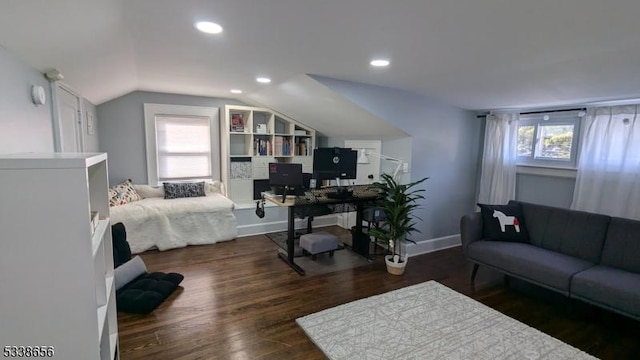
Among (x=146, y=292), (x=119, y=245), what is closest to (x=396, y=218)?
(x=146, y=292)

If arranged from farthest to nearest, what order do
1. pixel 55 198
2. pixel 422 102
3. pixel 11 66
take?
pixel 422 102 → pixel 11 66 → pixel 55 198

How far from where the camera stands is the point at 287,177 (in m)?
3.64

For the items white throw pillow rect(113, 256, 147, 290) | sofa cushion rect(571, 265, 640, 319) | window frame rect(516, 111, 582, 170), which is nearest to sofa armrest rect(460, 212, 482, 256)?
sofa cushion rect(571, 265, 640, 319)

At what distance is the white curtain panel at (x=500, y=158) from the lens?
4016 mm

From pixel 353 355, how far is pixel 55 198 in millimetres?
1944

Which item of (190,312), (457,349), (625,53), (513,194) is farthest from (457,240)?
(190,312)

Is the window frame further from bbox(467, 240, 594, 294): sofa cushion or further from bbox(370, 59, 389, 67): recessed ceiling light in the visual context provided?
bbox(370, 59, 389, 67): recessed ceiling light

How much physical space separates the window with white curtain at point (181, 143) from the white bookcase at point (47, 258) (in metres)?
3.85

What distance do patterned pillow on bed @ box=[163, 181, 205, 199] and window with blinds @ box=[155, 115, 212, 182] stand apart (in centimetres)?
26

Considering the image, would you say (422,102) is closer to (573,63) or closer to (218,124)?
(573,63)

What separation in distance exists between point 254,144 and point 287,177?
5.20ft

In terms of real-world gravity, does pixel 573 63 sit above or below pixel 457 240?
above

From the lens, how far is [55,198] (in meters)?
1.00

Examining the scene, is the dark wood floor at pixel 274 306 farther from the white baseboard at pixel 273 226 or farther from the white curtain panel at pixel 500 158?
the white curtain panel at pixel 500 158
